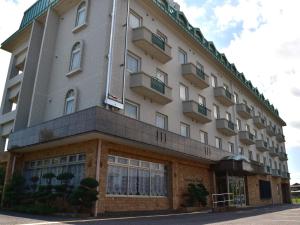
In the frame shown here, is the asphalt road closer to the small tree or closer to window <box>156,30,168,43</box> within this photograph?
the small tree

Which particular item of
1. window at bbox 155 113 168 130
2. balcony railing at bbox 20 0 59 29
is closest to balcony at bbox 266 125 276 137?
window at bbox 155 113 168 130

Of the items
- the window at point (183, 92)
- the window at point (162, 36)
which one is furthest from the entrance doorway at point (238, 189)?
the window at point (162, 36)

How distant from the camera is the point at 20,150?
63.3ft

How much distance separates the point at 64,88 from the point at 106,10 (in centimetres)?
547

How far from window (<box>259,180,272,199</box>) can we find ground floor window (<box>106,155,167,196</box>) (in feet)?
63.3

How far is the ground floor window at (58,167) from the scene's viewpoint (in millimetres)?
15984

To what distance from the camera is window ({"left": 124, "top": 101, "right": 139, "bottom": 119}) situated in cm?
1799

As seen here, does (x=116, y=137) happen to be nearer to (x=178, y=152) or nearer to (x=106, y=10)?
(x=178, y=152)

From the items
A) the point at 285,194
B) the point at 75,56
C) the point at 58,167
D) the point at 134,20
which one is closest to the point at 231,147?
the point at 134,20

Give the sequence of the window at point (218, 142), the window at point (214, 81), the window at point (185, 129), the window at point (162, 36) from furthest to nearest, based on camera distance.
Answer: the window at point (214, 81) → the window at point (218, 142) → the window at point (185, 129) → the window at point (162, 36)

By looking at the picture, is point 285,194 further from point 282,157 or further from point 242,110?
point 242,110

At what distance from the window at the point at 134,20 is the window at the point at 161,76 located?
3.41m

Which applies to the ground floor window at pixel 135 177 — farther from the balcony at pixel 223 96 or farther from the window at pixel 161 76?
the balcony at pixel 223 96

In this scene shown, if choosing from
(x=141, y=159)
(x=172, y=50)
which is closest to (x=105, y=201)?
(x=141, y=159)
